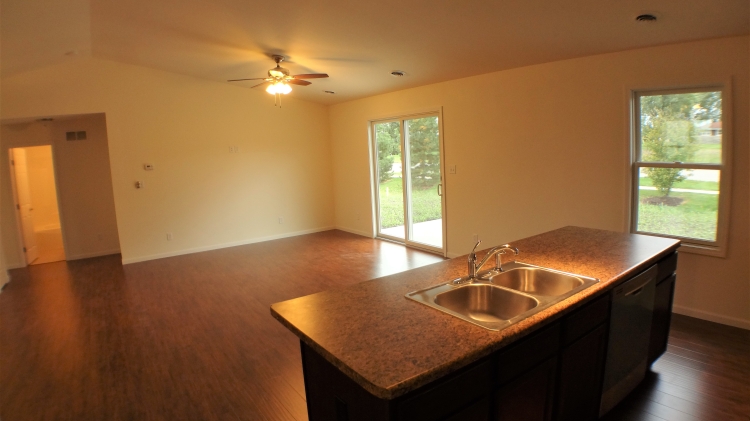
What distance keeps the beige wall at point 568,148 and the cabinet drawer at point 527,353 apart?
263cm

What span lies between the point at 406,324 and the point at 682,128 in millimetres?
3369

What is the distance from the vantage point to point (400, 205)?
6.73 m

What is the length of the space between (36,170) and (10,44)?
6714 millimetres

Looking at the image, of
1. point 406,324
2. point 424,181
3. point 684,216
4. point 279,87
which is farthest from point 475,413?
point 424,181

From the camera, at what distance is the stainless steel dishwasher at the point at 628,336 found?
7.06 ft

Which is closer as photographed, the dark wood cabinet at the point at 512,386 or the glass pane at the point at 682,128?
the dark wood cabinet at the point at 512,386

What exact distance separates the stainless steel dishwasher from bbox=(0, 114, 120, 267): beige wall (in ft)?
24.2

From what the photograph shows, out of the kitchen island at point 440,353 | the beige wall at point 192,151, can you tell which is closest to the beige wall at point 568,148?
the kitchen island at point 440,353

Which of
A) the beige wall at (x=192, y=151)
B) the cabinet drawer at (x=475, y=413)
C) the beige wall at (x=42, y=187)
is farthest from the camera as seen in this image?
the beige wall at (x=42, y=187)

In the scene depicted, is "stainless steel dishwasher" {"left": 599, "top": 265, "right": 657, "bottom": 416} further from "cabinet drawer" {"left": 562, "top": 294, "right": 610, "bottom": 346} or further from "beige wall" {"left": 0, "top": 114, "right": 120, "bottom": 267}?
"beige wall" {"left": 0, "top": 114, "right": 120, "bottom": 267}

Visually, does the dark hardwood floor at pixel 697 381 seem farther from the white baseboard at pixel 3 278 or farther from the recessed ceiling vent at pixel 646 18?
the white baseboard at pixel 3 278

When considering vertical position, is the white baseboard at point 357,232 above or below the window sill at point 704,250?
below

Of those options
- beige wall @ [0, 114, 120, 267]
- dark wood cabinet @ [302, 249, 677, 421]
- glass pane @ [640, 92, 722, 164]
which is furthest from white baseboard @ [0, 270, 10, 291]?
glass pane @ [640, 92, 722, 164]

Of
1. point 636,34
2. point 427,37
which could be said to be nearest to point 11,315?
point 427,37
